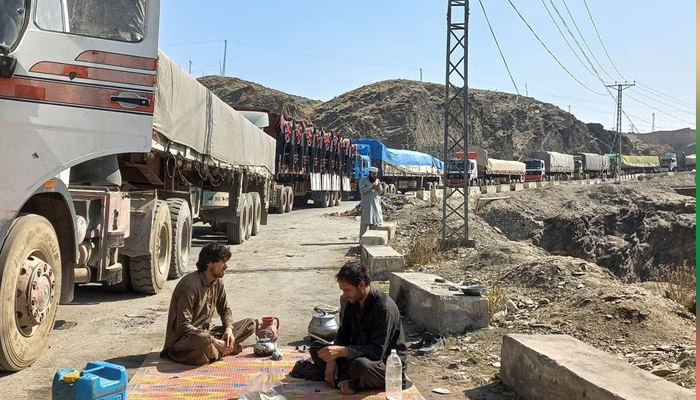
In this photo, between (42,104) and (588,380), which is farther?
(42,104)

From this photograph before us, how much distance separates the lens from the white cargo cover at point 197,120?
737cm

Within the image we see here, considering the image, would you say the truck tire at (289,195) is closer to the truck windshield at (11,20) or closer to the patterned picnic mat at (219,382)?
the patterned picnic mat at (219,382)

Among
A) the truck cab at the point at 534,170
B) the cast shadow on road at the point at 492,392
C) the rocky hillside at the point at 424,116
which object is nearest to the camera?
the cast shadow on road at the point at 492,392

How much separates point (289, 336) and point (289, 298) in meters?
1.94

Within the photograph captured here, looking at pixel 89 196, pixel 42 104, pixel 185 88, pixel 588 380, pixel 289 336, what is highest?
pixel 185 88

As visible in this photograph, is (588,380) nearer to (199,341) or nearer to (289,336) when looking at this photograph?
(199,341)

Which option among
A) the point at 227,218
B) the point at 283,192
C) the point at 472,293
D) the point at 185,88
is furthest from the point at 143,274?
the point at 283,192

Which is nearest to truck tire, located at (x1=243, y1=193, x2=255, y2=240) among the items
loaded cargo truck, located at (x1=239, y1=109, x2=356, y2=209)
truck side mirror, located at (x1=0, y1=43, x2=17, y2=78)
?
loaded cargo truck, located at (x1=239, y1=109, x2=356, y2=209)

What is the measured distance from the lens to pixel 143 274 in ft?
24.9

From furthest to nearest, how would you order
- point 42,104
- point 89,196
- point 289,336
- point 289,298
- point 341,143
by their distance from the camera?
point 341,143 → point 289,298 → point 289,336 → point 89,196 → point 42,104

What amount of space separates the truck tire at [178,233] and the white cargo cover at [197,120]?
0.86m

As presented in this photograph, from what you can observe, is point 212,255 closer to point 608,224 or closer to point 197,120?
point 197,120

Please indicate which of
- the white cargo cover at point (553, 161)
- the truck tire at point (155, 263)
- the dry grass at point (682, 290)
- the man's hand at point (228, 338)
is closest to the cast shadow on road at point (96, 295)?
the truck tire at point (155, 263)

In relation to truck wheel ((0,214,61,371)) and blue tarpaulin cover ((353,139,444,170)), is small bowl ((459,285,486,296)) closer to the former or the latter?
truck wheel ((0,214,61,371))
